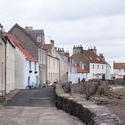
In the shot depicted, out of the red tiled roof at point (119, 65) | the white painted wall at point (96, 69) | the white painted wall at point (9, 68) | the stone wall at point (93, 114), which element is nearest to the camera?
the stone wall at point (93, 114)

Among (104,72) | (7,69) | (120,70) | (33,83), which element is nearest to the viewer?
(7,69)

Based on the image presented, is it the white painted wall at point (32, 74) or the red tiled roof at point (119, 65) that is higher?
the red tiled roof at point (119, 65)

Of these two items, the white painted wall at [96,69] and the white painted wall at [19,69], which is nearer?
the white painted wall at [19,69]

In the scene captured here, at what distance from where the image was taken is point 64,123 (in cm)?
1085

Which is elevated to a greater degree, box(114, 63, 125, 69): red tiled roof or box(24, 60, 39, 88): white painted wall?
box(114, 63, 125, 69): red tiled roof

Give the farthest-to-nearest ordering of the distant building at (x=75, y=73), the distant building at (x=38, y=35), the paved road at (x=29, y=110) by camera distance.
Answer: the distant building at (x=75, y=73), the distant building at (x=38, y=35), the paved road at (x=29, y=110)

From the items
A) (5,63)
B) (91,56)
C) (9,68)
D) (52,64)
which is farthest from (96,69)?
(5,63)

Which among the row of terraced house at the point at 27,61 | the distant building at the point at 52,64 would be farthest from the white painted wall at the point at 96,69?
the distant building at the point at 52,64

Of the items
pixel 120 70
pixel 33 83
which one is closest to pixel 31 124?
pixel 33 83

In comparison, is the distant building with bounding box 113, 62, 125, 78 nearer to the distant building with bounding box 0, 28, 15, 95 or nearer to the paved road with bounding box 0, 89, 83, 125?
the distant building with bounding box 0, 28, 15, 95

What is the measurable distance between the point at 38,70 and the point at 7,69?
44.1 ft

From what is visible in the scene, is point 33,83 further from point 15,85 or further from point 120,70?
point 120,70

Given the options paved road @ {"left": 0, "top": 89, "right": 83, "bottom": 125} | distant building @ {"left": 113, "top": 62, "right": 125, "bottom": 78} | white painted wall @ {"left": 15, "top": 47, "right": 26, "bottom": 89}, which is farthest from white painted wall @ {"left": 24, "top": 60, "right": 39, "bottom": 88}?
distant building @ {"left": 113, "top": 62, "right": 125, "bottom": 78}

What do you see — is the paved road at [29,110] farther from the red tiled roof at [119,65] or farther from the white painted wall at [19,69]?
the red tiled roof at [119,65]
